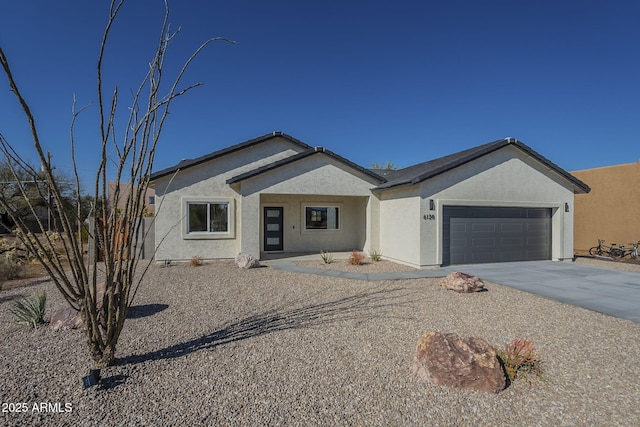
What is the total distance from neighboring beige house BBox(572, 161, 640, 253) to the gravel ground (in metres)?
13.1

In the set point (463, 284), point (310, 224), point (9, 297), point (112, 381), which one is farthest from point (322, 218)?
point (112, 381)

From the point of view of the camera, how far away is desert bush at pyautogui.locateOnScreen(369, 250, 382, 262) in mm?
13422

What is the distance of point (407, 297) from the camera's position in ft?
25.4

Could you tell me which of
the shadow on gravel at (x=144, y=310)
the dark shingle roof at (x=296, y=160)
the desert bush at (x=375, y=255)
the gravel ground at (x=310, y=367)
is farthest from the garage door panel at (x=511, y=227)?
the shadow on gravel at (x=144, y=310)


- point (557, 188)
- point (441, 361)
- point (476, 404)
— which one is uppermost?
point (557, 188)

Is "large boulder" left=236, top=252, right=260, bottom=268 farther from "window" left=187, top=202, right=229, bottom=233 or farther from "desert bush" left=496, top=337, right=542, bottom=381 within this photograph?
"desert bush" left=496, top=337, right=542, bottom=381

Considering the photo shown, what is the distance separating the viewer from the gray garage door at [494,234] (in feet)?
41.2

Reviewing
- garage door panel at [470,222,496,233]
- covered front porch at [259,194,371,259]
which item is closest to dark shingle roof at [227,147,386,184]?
covered front porch at [259,194,371,259]

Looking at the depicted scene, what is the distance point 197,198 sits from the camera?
13.3 meters

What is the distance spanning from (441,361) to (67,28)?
384 inches

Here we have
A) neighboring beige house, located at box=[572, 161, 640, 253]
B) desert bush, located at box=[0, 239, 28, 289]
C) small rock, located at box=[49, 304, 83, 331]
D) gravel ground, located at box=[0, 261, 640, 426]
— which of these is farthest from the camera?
neighboring beige house, located at box=[572, 161, 640, 253]

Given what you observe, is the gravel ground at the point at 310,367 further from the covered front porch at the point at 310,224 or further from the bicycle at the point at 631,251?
the bicycle at the point at 631,251

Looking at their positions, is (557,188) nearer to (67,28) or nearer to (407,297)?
(407,297)

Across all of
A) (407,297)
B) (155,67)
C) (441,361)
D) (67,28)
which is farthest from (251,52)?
(441,361)
